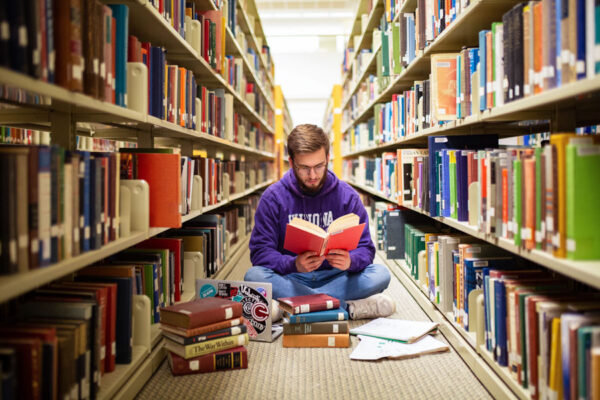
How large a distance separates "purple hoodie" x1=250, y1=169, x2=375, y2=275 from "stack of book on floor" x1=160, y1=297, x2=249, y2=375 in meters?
0.58

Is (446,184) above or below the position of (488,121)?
below

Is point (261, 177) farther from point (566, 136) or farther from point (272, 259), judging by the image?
point (566, 136)

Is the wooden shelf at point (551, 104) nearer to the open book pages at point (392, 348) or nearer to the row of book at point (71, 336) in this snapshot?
the open book pages at point (392, 348)

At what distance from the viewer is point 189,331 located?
1.65 metres

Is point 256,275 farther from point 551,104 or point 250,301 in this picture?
point 551,104

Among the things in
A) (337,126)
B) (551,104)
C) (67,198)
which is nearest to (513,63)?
(551,104)

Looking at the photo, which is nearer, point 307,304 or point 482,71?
point 482,71

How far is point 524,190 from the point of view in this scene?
1267 mm

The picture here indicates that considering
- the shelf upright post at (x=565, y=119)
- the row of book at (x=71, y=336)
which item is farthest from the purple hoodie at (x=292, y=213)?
the shelf upright post at (x=565, y=119)

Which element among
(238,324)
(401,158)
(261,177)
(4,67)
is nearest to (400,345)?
(238,324)

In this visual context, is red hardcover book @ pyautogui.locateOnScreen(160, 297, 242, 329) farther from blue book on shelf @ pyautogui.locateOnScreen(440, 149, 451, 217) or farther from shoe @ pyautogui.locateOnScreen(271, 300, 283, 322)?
blue book on shelf @ pyautogui.locateOnScreen(440, 149, 451, 217)

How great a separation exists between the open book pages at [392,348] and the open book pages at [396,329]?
0.08 feet

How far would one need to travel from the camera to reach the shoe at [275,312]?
218 cm

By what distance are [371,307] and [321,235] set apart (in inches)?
25.7
